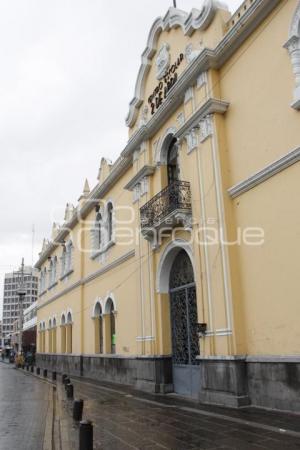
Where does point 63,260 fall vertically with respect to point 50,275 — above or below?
above

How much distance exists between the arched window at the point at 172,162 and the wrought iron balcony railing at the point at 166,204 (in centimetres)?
101

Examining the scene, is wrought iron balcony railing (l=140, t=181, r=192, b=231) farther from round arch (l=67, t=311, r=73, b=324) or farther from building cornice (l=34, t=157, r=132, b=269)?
round arch (l=67, t=311, r=73, b=324)

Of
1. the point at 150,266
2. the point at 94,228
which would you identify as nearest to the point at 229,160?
the point at 150,266

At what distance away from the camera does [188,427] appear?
24.0ft

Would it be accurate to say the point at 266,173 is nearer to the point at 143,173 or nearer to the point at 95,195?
the point at 143,173

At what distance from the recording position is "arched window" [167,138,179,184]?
12797 mm

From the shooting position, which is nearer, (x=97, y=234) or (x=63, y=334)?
(x=97, y=234)

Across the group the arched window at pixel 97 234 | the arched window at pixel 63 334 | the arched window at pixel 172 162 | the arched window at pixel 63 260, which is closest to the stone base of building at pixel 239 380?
the arched window at pixel 172 162

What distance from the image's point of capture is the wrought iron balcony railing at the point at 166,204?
435 inches

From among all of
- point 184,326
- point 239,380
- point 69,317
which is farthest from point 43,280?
point 239,380

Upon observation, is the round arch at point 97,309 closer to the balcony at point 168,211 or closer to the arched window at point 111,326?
the arched window at point 111,326

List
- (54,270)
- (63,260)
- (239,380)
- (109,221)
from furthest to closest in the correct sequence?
(54,270)
(63,260)
(109,221)
(239,380)

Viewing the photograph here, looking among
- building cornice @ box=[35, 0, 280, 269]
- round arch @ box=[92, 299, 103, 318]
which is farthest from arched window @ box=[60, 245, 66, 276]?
building cornice @ box=[35, 0, 280, 269]

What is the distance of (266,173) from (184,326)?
493 cm
